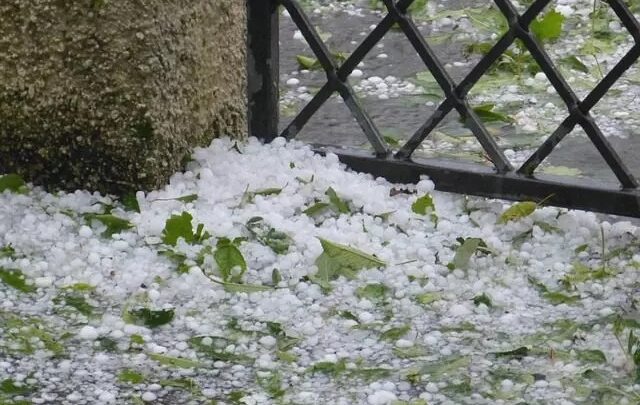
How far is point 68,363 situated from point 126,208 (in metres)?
0.54

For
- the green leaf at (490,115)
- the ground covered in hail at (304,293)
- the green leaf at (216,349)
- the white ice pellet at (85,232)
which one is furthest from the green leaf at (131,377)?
the green leaf at (490,115)

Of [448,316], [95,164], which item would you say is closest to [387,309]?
[448,316]

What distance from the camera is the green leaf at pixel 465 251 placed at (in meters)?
2.15

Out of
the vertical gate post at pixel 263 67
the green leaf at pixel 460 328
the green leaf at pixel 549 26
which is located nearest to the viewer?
the green leaf at pixel 460 328

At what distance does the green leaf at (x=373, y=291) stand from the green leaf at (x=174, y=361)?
0.35 m

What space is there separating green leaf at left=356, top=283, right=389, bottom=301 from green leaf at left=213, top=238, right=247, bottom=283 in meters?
0.22

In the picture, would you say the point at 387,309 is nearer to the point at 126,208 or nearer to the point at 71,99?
the point at 126,208

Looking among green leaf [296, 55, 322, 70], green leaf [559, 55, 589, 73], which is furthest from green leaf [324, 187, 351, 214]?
green leaf [559, 55, 589, 73]

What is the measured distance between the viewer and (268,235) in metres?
2.23

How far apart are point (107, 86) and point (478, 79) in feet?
2.42

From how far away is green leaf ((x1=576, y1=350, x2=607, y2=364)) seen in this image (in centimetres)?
185

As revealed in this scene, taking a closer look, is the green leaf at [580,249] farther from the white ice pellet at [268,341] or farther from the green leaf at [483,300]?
the white ice pellet at [268,341]

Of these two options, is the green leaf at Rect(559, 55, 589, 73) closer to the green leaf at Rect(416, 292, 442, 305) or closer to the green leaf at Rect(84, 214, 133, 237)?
the green leaf at Rect(416, 292, 442, 305)

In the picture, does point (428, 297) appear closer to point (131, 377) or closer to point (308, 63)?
point (131, 377)
